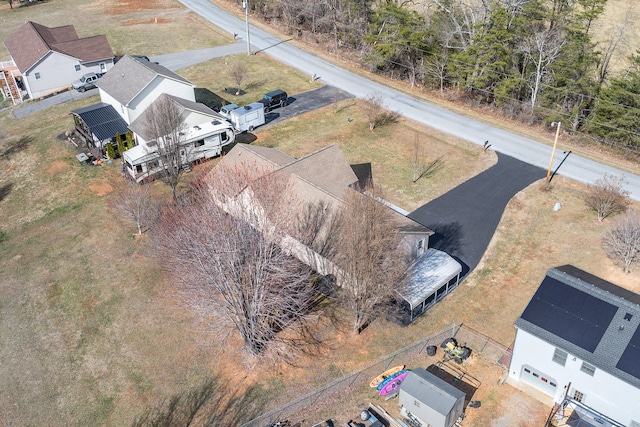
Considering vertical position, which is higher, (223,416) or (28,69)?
(28,69)

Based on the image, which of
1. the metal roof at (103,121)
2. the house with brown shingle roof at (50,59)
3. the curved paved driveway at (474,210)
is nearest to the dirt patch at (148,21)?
the house with brown shingle roof at (50,59)

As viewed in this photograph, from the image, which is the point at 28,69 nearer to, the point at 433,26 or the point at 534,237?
the point at 433,26

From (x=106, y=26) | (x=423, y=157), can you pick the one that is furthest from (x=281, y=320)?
(x=106, y=26)

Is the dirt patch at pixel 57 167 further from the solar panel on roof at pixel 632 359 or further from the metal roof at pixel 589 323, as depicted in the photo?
the solar panel on roof at pixel 632 359

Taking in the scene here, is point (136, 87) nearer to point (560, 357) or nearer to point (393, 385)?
point (393, 385)

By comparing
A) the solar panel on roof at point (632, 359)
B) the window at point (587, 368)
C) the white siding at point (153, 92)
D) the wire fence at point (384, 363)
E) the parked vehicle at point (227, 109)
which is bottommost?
the wire fence at point (384, 363)

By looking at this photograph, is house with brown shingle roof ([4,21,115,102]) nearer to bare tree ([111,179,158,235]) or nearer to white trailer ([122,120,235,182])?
white trailer ([122,120,235,182])

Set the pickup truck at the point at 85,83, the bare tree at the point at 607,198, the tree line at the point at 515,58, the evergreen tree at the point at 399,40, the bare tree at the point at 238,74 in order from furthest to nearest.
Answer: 1. the pickup truck at the point at 85,83
2. the evergreen tree at the point at 399,40
3. the bare tree at the point at 238,74
4. the tree line at the point at 515,58
5. the bare tree at the point at 607,198
